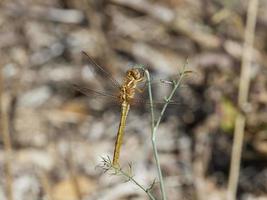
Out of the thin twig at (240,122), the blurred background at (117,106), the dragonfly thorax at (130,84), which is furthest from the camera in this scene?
the blurred background at (117,106)

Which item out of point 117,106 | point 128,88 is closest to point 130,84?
point 128,88

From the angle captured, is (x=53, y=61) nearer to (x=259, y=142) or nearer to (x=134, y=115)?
(x=134, y=115)

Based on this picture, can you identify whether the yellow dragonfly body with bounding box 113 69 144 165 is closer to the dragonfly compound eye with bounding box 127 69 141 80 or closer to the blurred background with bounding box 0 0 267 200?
the dragonfly compound eye with bounding box 127 69 141 80

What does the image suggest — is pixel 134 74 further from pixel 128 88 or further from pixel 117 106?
pixel 117 106

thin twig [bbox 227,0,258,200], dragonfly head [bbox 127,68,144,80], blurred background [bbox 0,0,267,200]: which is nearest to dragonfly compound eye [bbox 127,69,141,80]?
dragonfly head [bbox 127,68,144,80]

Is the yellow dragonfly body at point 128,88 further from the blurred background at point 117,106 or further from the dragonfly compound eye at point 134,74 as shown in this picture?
the blurred background at point 117,106

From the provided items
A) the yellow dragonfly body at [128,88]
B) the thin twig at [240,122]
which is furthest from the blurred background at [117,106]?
the yellow dragonfly body at [128,88]

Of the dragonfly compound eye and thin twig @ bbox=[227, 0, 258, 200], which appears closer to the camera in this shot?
the dragonfly compound eye

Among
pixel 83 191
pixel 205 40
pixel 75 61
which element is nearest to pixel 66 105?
pixel 75 61
